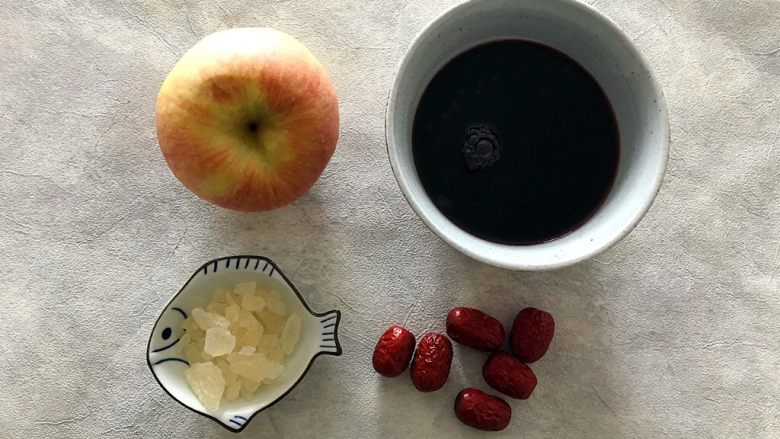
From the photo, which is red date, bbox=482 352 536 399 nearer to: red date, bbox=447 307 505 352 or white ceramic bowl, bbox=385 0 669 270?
red date, bbox=447 307 505 352

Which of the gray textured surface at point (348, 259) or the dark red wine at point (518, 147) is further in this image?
the gray textured surface at point (348, 259)

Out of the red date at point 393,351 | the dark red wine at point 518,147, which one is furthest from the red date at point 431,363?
the dark red wine at point 518,147

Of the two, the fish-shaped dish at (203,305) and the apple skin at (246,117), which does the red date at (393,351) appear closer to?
the fish-shaped dish at (203,305)

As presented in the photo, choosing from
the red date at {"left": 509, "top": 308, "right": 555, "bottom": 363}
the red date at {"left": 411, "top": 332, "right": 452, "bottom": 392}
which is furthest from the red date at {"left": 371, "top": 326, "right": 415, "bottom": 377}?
the red date at {"left": 509, "top": 308, "right": 555, "bottom": 363}

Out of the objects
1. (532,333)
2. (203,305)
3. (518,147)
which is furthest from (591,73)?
(203,305)

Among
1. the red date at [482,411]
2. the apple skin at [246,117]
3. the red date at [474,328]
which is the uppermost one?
the apple skin at [246,117]

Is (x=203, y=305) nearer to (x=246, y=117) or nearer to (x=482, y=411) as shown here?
(x=246, y=117)

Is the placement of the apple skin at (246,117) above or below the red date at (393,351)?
above
